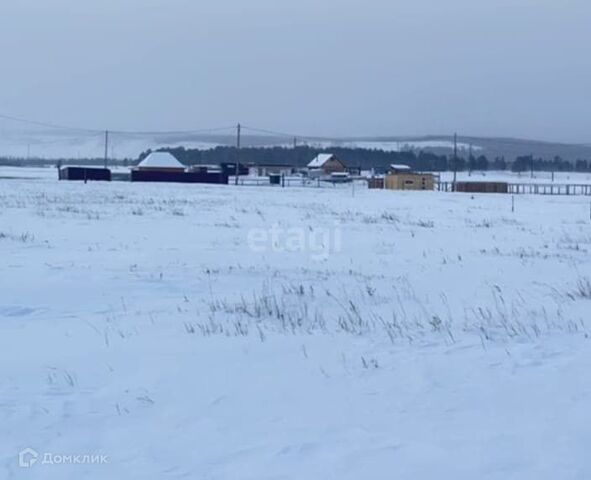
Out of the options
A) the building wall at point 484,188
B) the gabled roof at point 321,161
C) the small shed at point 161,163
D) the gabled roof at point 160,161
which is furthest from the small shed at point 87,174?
the gabled roof at point 321,161

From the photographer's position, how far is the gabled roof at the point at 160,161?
102 m

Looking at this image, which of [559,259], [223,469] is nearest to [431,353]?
[223,469]

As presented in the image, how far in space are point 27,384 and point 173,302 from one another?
3719mm

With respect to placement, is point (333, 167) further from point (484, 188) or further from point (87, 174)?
point (484, 188)

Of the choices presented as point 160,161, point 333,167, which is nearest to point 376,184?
point 160,161

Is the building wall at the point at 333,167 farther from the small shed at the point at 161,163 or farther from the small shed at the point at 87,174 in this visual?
the small shed at the point at 87,174

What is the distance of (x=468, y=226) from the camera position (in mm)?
24344

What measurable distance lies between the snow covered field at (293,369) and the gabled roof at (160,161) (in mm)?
89289

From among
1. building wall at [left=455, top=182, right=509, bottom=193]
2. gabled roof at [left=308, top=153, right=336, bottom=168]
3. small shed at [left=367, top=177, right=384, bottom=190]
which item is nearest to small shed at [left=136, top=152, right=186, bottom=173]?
gabled roof at [left=308, top=153, right=336, bottom=168]

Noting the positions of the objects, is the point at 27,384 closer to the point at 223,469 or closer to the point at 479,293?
the point at 223,469

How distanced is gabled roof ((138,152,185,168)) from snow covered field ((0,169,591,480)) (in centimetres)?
8929

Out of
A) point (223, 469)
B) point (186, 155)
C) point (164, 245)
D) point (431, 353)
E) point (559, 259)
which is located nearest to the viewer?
point (223, 469)

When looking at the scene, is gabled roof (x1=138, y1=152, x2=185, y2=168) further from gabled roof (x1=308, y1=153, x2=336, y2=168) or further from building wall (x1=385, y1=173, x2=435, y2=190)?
building wall (x1=385, y1=173, x2=435, y2=190)

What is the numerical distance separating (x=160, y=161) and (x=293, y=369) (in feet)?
325
